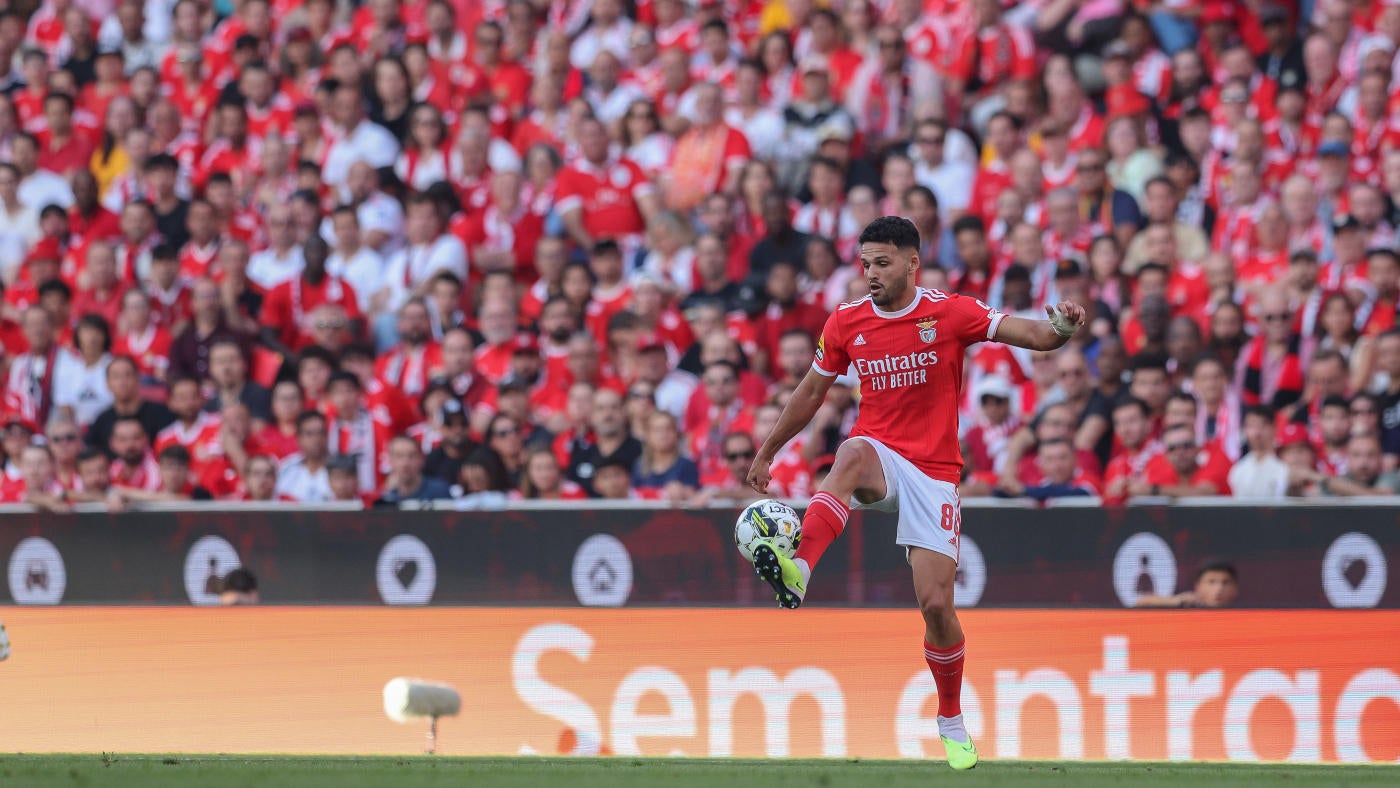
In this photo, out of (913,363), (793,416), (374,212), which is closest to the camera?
(913,363)

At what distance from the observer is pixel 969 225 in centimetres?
1222

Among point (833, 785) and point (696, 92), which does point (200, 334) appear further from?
point (833, 785)

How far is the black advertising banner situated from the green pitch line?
1245 millimetres

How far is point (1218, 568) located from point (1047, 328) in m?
2.80

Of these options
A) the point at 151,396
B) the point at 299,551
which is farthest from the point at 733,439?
the point at 151,396

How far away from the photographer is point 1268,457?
401 inches

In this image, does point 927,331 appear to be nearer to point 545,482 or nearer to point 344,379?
point 545,482

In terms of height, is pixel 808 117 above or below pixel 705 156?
above

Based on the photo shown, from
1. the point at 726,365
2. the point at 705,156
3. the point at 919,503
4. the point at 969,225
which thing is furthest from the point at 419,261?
the point at 919,503

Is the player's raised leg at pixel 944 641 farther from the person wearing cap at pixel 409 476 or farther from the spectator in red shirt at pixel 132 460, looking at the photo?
the spectator in red shirt at pixel 132 460

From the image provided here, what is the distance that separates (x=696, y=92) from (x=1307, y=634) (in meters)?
6.92

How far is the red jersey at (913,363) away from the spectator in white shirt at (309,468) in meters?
5.17

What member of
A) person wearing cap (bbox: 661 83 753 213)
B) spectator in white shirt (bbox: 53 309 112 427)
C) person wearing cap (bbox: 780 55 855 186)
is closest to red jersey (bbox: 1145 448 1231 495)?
person wearing cap (bbox: 780 55 855 186)

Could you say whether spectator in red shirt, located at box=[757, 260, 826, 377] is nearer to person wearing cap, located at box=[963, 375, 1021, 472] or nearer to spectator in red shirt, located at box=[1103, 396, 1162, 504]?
person wearing cap, located at box=[963, 375, 1021, 472]
